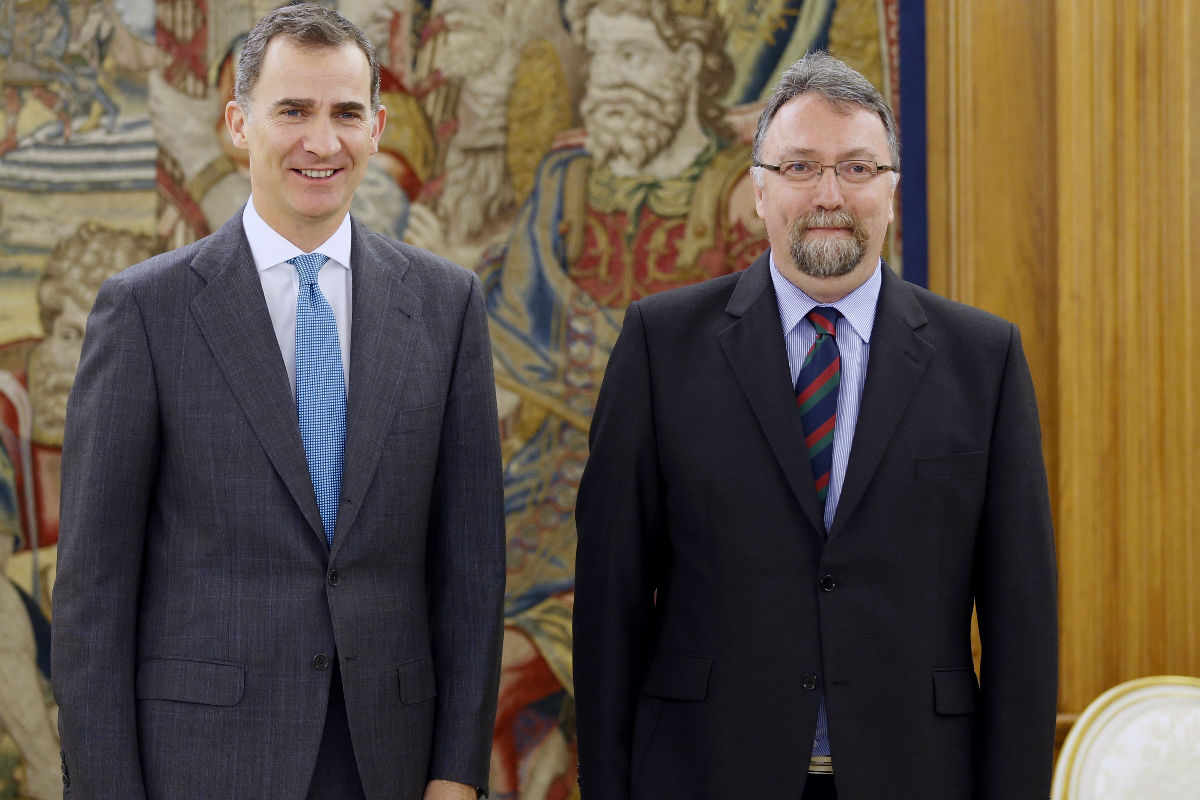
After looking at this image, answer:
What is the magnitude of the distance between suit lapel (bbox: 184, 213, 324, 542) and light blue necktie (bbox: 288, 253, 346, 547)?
0.03 m

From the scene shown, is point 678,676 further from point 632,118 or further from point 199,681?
point 632,118

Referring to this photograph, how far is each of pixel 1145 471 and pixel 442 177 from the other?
2.19 m

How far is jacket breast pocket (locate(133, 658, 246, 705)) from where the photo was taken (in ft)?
6.19

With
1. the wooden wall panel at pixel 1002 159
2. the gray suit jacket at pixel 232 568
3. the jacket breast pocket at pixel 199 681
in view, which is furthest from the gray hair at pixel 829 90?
the jacket breast pocket at pixel 199 681

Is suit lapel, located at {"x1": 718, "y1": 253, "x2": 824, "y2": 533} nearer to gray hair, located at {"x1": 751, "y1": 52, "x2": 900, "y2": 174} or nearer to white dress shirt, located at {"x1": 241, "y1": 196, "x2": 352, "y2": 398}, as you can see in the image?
gray hair, located at {"x1": 751, "y1": 52, "x2": 900, "y2": 174}

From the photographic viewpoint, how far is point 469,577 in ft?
6.91

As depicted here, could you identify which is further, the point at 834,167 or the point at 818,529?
the point at 834,167

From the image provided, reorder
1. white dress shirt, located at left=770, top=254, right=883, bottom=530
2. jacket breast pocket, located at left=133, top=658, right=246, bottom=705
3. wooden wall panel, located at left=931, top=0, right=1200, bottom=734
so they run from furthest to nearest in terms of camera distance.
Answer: wooden wall panel, located at left=931, top=0, right=1200, bottom=734 → white dress shirt, located at left=770, top=254, right=883, bottom=530 → jacket breast pocket, located at left=133, top=658, right=246, bottom=705

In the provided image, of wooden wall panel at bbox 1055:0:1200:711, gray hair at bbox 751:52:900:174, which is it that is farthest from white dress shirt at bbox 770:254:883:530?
wooden wall panel at bbox 1055:0:1200:711

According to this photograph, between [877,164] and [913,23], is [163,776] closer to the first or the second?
[877,164]

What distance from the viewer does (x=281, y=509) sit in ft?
6.34

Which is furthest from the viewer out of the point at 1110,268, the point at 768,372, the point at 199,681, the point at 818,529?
the point at 1110,268

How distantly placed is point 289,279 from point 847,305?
103 cm

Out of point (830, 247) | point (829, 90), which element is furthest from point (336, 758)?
point (829, 90)
